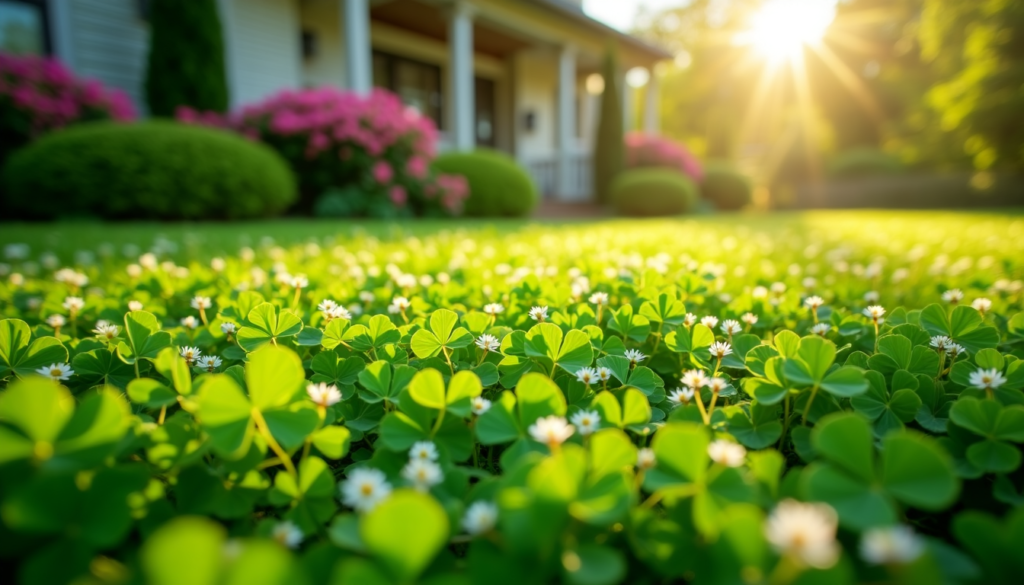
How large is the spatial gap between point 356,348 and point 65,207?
22.5ft

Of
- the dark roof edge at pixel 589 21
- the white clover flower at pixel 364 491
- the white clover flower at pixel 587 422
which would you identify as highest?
the dark roof edge at pixel 589 21

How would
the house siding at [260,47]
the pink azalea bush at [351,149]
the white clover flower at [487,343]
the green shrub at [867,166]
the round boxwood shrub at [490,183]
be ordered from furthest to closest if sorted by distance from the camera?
the green shrub at [867,166] < the round boxwood shrub at [490,183] < the house siding at [260,47] < the pink azalea bush at [351,149] < the white clover flower at [487,343]

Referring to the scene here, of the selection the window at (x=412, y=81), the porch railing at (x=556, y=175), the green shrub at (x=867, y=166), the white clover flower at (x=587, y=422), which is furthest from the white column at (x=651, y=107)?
the white clover flower at (x=587, y=422)

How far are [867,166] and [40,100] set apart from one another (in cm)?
2359

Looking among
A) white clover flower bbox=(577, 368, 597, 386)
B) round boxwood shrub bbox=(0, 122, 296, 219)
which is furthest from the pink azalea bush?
white clover flower bbox=(577, 368, 597, 386)

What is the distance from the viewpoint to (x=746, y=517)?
18.2 inches

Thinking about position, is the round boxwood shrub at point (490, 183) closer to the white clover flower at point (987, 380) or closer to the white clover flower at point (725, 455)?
the white clover flower at point (987, 380)

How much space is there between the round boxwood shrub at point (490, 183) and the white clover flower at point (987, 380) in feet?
29.7

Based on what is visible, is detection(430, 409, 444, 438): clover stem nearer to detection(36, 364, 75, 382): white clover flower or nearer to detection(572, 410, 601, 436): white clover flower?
detection(572, 410, 601, 436): white clover flower

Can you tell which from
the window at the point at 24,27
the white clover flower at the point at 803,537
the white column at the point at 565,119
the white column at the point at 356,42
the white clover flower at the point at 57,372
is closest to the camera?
the white clover flower at the point at 803,537

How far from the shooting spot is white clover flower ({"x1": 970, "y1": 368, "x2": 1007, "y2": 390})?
789mm

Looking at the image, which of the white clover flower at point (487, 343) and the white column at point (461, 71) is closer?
the white clover flower at point (487, 343)

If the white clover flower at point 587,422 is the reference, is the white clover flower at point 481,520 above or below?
below

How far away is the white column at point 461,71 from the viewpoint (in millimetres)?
10789
